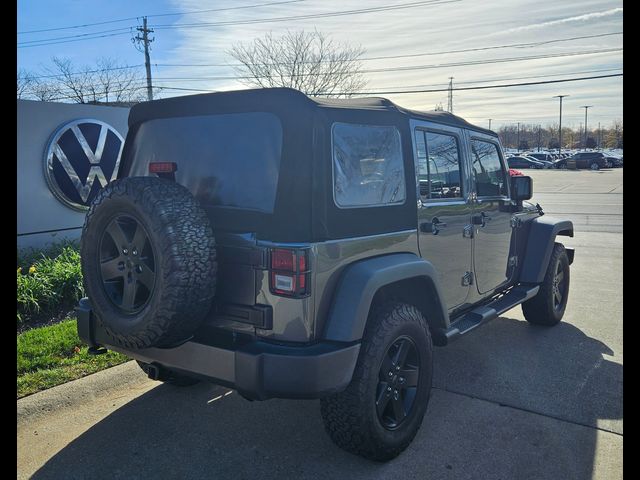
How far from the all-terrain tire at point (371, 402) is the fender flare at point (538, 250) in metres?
2.45

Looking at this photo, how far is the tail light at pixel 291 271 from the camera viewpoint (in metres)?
2.61

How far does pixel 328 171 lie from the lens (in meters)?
2.80

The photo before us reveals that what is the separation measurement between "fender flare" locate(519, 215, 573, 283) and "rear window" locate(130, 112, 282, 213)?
335 cm

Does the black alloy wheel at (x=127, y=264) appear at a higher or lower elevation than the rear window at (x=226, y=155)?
lower

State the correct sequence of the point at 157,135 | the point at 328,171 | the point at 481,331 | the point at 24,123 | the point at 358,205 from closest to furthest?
1. the point at 328,171
2. the point at 358,205
3. the point at 157,135
4. the point at 481,331
5. the point at 24,123

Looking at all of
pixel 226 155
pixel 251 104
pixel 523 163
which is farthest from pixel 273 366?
pixel 523 163

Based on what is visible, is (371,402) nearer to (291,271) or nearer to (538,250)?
(291,271)

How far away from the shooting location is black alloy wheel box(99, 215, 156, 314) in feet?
8.86

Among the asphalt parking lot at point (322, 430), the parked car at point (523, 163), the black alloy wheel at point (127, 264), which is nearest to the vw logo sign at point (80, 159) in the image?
the asphalt parking lot at point (322, 430)

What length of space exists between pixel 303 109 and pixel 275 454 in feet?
6.57

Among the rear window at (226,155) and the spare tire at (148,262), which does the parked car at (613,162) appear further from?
the spare tire at (148,262)
